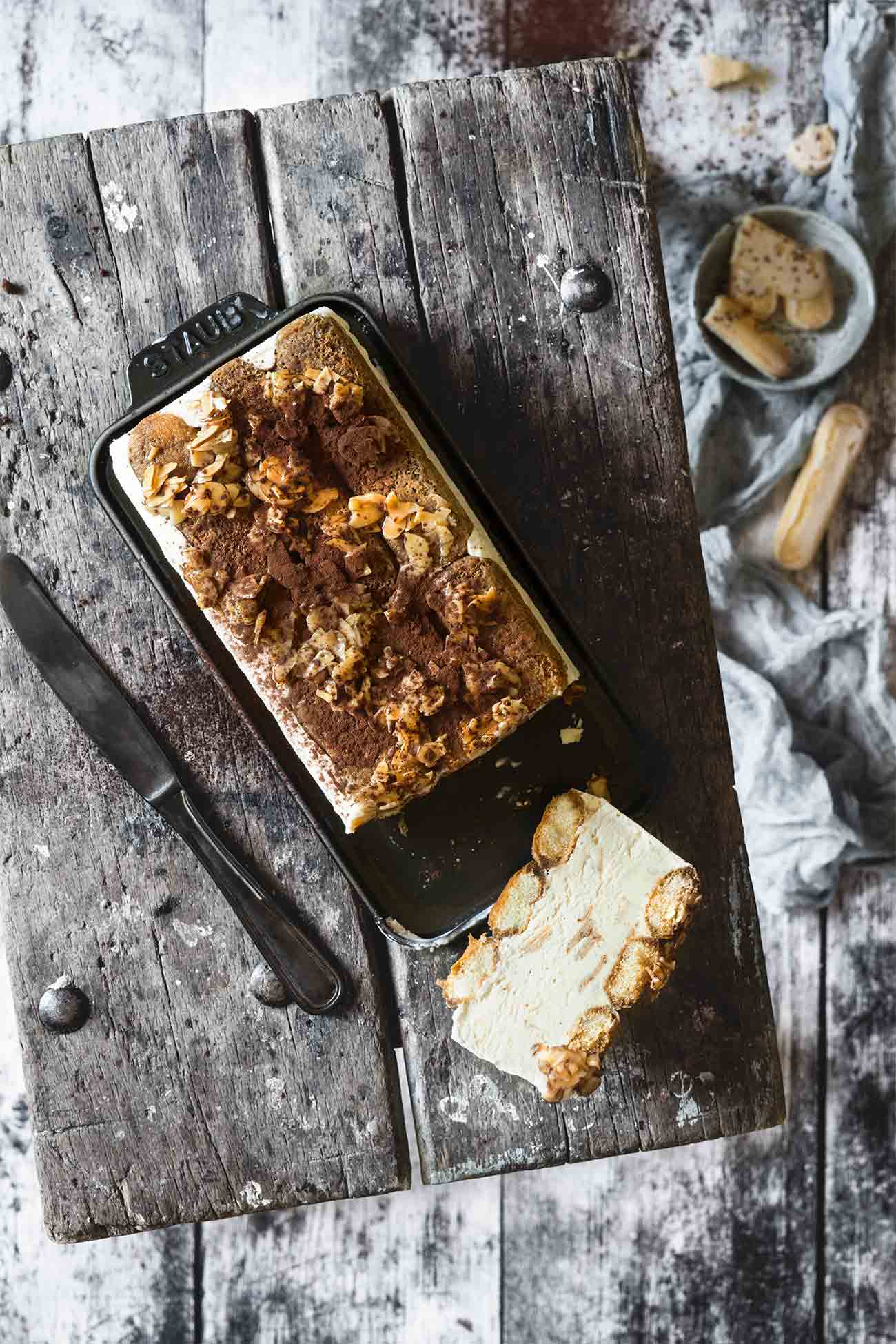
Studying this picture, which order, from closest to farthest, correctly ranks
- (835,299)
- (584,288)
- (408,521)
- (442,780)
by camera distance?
(408,521) < (442,780) < (584,288) < (835,299)

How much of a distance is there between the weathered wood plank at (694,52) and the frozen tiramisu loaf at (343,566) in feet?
3.50

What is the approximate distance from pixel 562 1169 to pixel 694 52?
7.35 feet

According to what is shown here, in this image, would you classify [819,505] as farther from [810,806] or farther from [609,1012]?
[609,1012]

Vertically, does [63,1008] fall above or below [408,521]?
below

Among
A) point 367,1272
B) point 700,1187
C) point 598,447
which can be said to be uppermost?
point 598,447

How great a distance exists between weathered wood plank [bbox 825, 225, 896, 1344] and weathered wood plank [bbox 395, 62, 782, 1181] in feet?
1.94

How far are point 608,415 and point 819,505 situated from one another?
670 mm

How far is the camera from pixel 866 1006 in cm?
221

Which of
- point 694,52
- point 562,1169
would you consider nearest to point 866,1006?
point 562,1169

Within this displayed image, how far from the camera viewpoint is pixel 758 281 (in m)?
2.10

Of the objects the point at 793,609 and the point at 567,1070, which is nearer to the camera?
A: the point at 567,1070

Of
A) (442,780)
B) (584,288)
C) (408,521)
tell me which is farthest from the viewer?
(584,288)

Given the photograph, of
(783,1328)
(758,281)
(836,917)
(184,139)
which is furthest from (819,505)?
(783,1328)

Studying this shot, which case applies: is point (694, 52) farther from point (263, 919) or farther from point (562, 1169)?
point (562, 1169)
